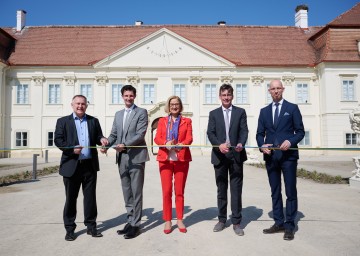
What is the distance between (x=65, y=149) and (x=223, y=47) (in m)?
25.3

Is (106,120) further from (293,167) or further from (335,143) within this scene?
(293,167)

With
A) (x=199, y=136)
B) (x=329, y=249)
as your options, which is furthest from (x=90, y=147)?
(x=199, y=136)

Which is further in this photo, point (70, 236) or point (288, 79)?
point (288, 79)

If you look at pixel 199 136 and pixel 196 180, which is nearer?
pixel 196 180

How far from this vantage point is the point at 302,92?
26688mm

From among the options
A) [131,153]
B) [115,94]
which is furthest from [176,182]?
[115,94]

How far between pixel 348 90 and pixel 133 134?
25.7 metres

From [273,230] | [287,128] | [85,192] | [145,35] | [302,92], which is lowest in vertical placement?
[273,230]

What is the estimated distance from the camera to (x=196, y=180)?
1000cm

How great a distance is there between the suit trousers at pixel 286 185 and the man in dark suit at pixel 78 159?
2468 millimetres

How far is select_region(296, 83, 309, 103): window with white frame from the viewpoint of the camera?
26641mm

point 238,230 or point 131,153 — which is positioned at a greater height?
point 131,153

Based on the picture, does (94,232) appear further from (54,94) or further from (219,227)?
(54,94)

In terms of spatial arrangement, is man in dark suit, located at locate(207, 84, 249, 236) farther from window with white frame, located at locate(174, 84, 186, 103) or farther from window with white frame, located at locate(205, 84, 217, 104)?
window with white frame, located at locate(205, 84, 217, 104)
